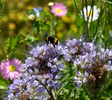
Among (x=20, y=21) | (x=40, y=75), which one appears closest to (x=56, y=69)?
(x=40, y=75)

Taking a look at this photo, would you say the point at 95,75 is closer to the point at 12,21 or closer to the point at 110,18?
the point at 110,18

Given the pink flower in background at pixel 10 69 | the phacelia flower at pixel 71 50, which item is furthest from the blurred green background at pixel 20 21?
the phacelia flower at pixel 71 50

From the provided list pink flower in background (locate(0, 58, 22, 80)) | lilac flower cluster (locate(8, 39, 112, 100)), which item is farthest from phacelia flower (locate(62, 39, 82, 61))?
pink flower in background (locate(0, 58, 22, 80))

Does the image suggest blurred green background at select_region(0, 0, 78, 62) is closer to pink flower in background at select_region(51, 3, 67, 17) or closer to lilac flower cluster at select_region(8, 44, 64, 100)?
pink flower in background at select_region(51, 3, 67, 17)

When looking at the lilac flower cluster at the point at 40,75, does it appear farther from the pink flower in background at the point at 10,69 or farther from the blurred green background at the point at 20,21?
the blurred green background at the point at 20,21

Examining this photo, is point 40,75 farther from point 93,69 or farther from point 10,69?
point 10,69

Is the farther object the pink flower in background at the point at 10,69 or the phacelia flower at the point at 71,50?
the pink flower in background at the point at 10,69
